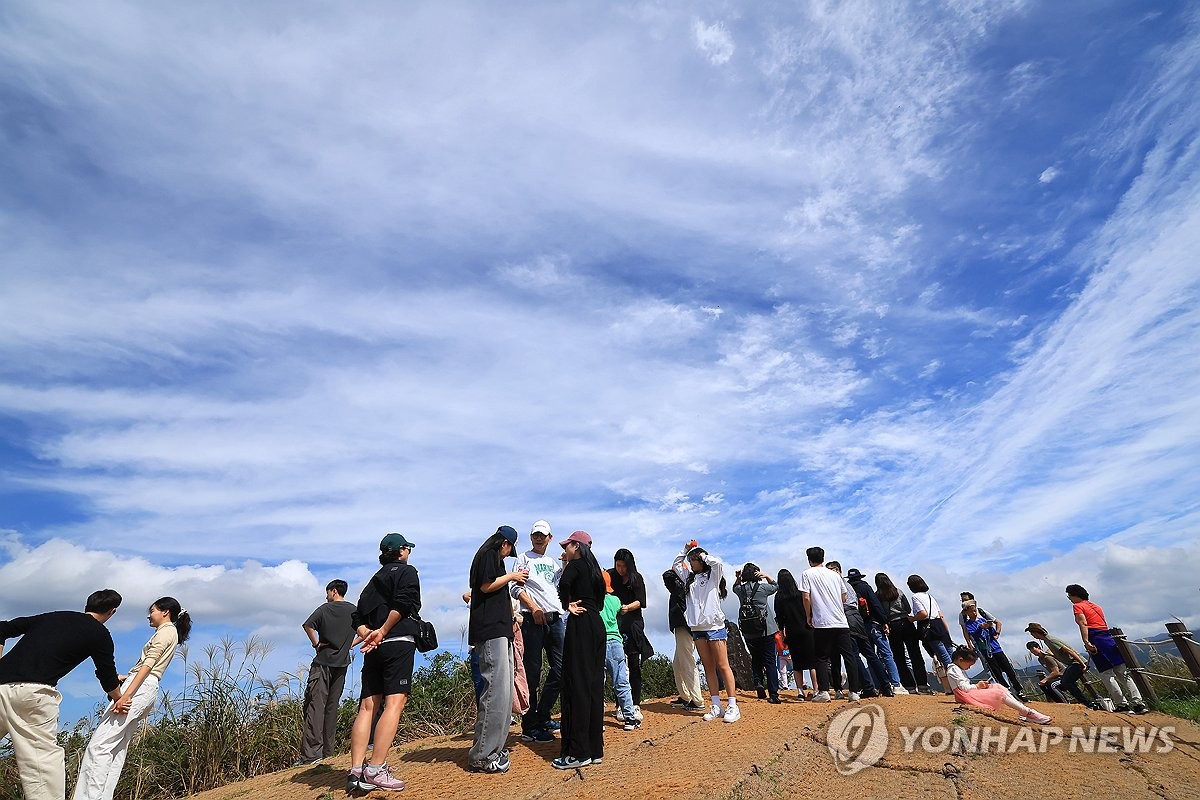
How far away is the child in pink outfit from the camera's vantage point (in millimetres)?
6516

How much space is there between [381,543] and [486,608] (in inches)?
43.8

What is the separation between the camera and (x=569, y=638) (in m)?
5.82

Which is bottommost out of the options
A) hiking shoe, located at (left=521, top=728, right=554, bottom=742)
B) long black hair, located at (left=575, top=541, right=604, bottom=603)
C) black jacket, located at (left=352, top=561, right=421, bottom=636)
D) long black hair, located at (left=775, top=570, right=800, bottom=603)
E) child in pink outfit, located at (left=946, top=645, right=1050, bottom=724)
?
hiking shoe, located at (left=521, top=728, right=554, bottom=742)

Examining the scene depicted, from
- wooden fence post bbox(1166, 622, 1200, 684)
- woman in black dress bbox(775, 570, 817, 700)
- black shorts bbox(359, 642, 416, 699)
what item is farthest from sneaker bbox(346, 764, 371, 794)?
wooden fence post bbox(1166, 622, 1200, 684)

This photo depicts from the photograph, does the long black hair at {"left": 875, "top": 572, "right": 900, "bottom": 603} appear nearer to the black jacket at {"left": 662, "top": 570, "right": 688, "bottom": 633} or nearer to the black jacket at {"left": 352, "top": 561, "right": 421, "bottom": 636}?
the black jacket at {"left": 662, "top": 570, "right": 688, "bottom": 633}

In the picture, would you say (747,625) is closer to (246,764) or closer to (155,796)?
(246,764)

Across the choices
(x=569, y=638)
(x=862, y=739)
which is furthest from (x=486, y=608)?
(x=862, y=739)

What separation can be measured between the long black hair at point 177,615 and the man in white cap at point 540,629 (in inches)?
124

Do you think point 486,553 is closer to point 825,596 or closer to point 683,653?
point 683,653

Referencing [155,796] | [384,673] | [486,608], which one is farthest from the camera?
[155,796]

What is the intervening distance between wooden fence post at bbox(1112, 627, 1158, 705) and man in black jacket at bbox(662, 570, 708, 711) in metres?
6.01

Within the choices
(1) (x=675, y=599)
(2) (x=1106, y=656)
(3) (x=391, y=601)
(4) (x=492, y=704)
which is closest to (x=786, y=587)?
(1) (x=675, y=599)

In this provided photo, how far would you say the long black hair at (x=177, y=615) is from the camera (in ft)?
19.7

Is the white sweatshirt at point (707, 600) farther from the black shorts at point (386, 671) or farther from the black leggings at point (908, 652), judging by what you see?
the black leggings at point (908, 652)
